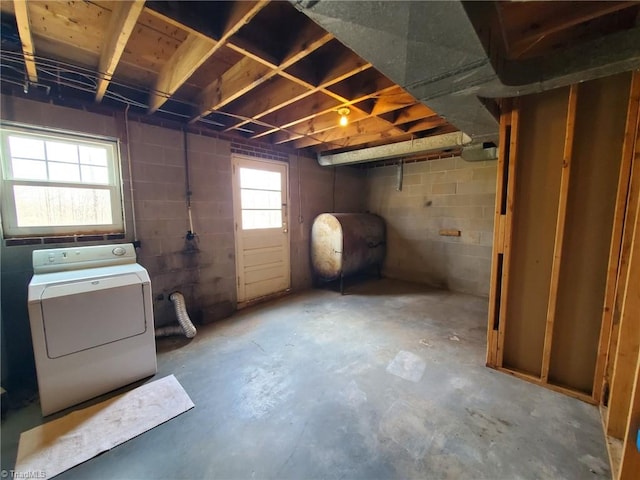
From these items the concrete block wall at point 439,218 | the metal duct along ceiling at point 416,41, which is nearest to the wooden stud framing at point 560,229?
the metal duct along ceiling at point 416,41

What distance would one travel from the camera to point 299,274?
4.48 m

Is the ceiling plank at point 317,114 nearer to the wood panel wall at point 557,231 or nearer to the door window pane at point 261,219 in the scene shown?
the door window pane at point 261,219

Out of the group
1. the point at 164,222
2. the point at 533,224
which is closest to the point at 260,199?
the point at 164,222

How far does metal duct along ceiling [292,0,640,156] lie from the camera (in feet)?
3.37

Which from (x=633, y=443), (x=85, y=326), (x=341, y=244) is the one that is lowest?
(x=633, y=443)

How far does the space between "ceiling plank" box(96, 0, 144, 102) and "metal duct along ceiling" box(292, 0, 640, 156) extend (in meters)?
0.96

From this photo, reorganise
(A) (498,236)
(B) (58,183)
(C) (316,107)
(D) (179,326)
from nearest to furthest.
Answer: (A) (498,236) → (B) (58,183) → (C) (316,107) → (D) (179,326)

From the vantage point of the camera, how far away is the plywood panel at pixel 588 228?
1713mm

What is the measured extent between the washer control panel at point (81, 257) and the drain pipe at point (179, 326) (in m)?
0.61

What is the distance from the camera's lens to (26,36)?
1.49 m

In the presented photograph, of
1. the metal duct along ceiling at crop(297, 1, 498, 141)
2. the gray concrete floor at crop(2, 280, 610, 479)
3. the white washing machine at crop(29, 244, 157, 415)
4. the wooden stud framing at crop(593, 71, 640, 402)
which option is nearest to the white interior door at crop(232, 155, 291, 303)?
the gray concrete floor at crop(2, 280, 610, 479)

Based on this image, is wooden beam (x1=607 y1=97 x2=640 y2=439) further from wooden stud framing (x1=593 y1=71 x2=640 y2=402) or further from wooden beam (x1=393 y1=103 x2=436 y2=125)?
wooden beam (x1=393 y1=103 x2=436 y2=125)

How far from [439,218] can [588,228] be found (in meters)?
2.74

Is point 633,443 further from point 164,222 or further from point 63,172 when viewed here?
point 63,172
